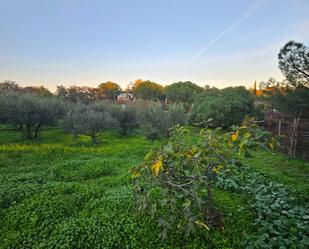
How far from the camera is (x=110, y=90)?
43344mm

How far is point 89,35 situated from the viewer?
36.7 feet

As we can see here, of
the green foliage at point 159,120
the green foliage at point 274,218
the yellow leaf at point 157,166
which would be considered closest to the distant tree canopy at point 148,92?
the green foliage at point 159,120

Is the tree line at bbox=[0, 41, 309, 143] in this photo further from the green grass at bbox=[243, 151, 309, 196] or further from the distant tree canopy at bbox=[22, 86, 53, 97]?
the distant tree canopy at bbox=[22, 86, 53, 97]

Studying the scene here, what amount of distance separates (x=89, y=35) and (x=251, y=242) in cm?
1269

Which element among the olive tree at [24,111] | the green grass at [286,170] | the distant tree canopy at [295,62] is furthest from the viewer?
the olive tree at [24,111]

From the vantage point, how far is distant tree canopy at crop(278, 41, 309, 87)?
18.8 feet

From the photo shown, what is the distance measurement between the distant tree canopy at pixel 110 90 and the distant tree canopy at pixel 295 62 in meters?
38.7

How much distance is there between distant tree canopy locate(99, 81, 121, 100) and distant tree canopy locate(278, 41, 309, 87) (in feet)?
127

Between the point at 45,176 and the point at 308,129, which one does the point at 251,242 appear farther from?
the point at 308,129

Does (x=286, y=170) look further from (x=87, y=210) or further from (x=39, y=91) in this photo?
(x=39, y=91)

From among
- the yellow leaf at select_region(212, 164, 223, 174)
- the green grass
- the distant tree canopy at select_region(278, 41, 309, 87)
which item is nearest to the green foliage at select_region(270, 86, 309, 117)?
the distant tree canopy at select_region(278, 41, 309, 87)

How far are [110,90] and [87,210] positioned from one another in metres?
42.2

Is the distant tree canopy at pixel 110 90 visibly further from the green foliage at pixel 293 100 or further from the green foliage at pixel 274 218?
the green foliage at pixel 274 218

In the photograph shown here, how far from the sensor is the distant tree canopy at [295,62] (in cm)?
574
